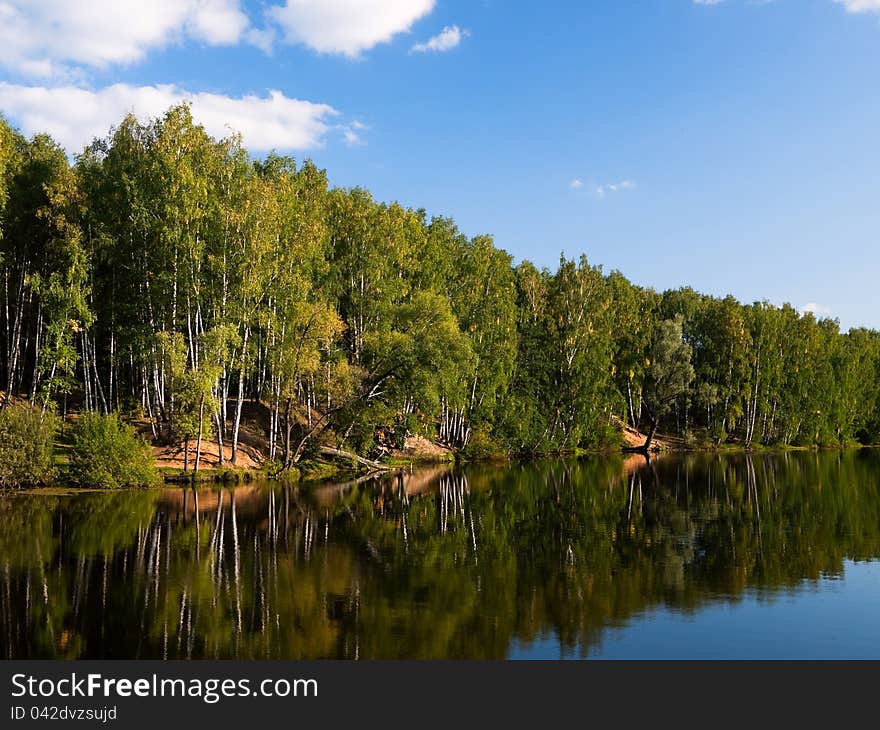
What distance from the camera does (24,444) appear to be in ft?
127

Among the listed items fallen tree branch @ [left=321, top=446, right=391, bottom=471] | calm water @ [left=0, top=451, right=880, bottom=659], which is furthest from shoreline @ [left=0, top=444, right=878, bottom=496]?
calm water @ [left=0, top=451, right=880, bottom=659]

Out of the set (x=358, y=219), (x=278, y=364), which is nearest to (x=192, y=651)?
(x=278, y=364)

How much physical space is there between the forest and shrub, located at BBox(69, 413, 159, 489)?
263cm

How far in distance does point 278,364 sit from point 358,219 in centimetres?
1839

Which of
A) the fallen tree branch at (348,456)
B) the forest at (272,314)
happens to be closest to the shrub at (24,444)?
the forest at (272,314)

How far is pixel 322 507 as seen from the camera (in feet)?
125

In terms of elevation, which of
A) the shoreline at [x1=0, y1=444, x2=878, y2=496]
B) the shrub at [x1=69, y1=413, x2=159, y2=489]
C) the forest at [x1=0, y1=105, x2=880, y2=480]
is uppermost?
the forest at [x1=0, y1=105, x2=880, y2=480]

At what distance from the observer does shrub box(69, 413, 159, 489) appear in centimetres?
4103

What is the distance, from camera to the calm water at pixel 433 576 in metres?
16.4

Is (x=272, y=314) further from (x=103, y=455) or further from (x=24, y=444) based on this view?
(x=24, y=444)

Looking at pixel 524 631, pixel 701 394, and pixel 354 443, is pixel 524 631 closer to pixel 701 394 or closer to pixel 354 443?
pixel 354 443

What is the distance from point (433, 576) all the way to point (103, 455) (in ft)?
86.9

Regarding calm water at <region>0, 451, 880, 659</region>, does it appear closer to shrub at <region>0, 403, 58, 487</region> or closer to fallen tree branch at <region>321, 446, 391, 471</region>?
shrub at <region>0, 403, 58, 487</region>

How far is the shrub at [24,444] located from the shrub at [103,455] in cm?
155
